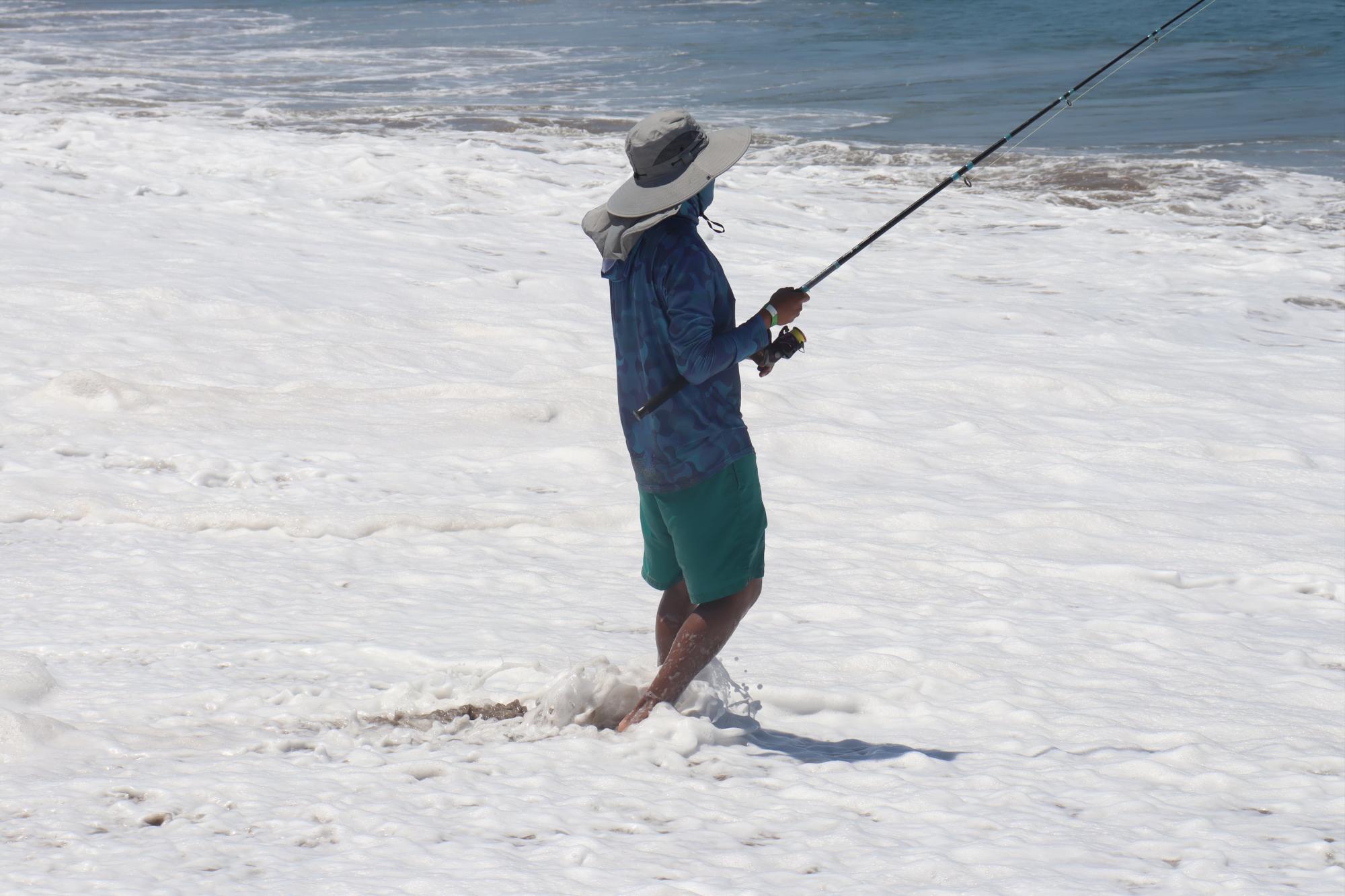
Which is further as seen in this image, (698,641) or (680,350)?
(698,641)

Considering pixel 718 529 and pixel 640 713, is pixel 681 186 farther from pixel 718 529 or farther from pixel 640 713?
pixel 640 713

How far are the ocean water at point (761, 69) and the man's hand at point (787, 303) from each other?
48.8 feet

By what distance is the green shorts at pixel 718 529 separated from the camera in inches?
136

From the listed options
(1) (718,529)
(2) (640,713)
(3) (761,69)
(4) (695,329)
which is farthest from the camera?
(3) (761,69)

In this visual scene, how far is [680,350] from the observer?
130 inches

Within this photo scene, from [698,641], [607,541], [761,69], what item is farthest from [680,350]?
[761,69]

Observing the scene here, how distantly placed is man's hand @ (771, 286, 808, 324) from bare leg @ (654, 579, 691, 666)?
0.77 m

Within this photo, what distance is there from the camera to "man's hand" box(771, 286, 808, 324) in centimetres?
350

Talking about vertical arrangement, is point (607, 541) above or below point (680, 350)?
below

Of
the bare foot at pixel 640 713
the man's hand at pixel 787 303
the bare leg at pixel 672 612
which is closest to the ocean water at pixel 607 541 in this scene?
the bare foot at pixel 640 713

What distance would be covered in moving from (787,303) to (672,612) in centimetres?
90

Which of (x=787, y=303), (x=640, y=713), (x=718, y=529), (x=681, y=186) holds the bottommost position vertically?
(x=640, y=713)

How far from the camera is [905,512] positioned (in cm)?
611

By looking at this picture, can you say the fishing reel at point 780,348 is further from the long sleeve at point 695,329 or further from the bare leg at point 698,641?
the bare leg at point 698,641
